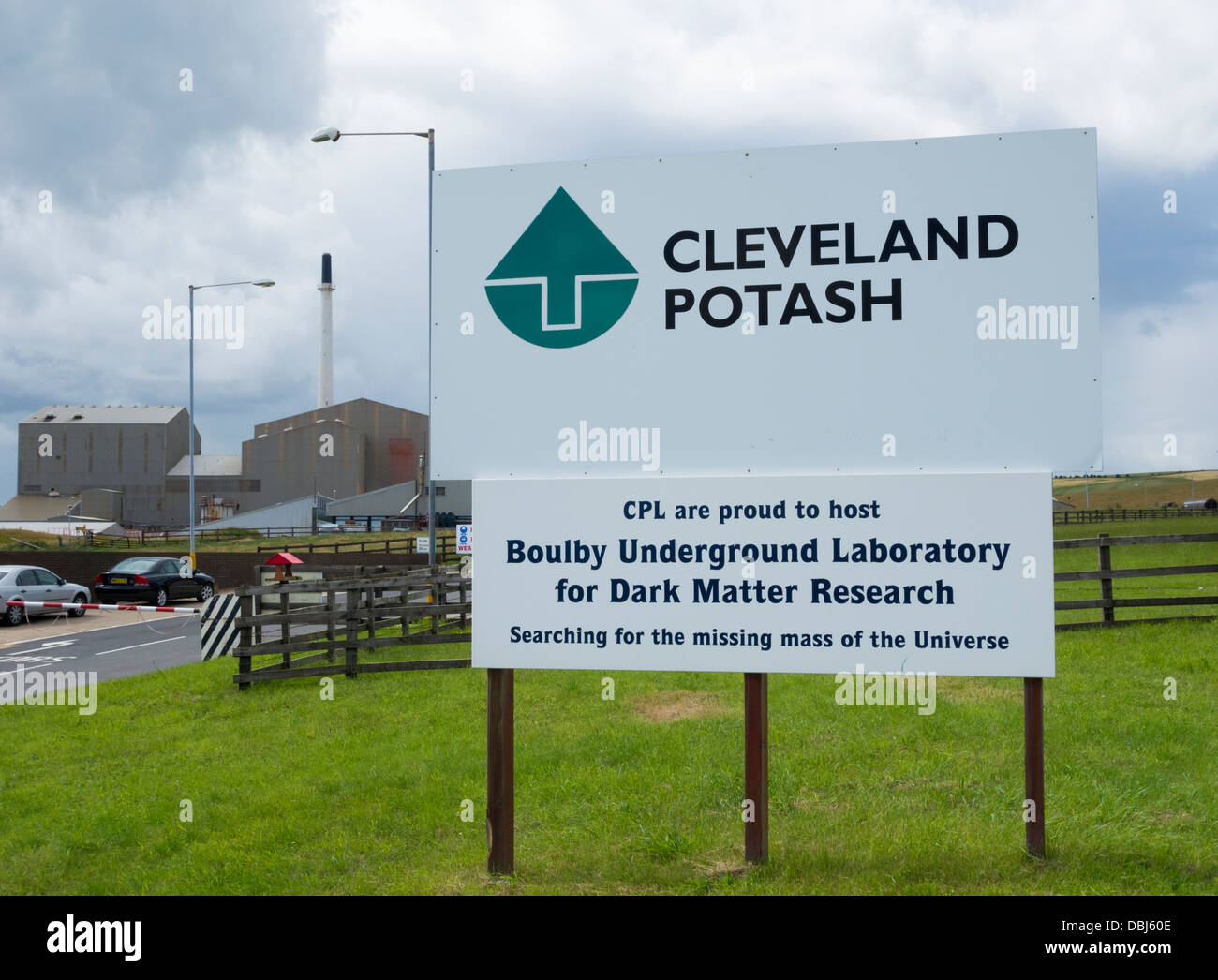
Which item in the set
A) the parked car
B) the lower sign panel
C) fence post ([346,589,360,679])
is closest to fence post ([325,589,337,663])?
fence post ([346,589,360,679])

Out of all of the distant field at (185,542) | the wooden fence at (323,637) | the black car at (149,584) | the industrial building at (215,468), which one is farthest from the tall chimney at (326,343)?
the wooden fence at (323,637)

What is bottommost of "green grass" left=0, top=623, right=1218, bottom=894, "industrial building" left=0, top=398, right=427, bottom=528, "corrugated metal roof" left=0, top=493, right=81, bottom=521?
"green grass" left=0, top=623, right=1218, bottom=894

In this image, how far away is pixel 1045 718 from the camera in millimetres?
7027

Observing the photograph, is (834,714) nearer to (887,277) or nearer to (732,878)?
(732,878)

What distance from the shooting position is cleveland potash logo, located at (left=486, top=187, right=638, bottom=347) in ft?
16.2

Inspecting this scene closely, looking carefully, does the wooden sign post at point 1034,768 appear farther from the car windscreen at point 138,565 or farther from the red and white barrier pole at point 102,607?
the car windscreen at point 138,565

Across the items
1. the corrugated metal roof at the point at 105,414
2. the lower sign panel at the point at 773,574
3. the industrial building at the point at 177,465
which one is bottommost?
the lower sign panel at the point at 773,574

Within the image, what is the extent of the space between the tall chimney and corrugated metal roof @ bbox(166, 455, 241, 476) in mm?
8082

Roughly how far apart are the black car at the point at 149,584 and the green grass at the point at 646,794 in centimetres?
1989

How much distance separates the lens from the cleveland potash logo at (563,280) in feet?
16.2

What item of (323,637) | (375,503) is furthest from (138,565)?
(375,503)

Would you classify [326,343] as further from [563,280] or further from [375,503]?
[563,280]

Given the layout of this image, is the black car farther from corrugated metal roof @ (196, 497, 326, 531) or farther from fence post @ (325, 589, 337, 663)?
corrugated metal roof @ (196, 497, 326, 531)
